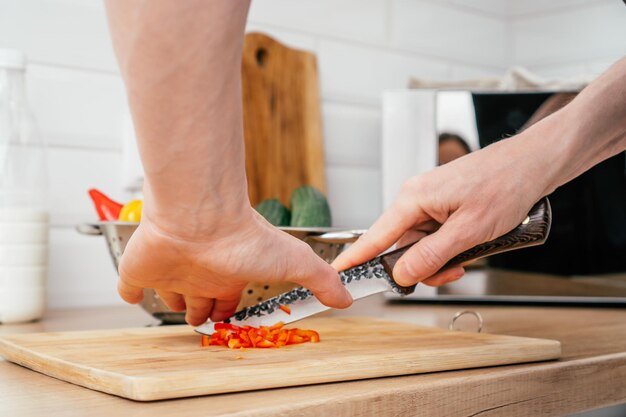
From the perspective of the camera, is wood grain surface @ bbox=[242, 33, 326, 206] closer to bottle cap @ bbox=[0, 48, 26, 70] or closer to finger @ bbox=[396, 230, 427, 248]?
bottle cap @ bbox=[0, 48, 26, 70]

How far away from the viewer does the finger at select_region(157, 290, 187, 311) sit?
78cm

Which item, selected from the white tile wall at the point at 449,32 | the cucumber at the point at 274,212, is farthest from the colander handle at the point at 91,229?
the white tile wall at the point at 449,32

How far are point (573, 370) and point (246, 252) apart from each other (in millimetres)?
360

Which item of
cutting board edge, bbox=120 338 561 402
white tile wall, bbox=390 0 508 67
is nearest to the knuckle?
cutting board edge, bbox=120 338 561 402

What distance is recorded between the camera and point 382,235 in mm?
873

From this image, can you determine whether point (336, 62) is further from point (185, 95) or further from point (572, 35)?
point (185, 95)

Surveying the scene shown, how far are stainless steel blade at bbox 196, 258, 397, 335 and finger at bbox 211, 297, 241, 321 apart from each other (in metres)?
0.02

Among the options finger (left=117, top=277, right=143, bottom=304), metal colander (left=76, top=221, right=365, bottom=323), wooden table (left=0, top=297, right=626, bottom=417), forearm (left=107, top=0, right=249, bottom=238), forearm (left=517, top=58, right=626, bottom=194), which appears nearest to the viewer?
forearm (left=107, top=0, right=249, bottom=238)

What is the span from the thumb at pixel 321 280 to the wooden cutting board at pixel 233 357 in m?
0.05

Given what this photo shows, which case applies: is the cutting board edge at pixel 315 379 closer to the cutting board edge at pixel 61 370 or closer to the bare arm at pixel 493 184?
the cutting board edge at pixel 61 370

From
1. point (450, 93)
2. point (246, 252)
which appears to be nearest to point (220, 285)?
point (246, 252)

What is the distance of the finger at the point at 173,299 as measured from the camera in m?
0.78

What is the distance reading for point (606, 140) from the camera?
2.91ft

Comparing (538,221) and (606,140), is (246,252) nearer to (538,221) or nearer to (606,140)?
(538,221)
